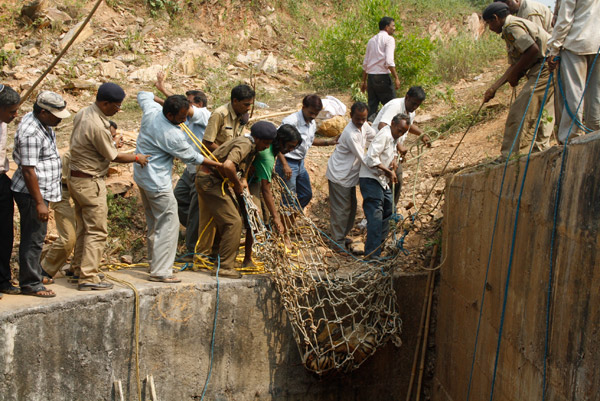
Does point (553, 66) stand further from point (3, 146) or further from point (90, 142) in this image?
point (3, 146)

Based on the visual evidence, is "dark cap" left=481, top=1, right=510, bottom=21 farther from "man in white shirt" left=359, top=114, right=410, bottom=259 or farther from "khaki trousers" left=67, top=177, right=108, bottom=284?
"khaki trousers" left=67, top=177, right=108, bottom=284

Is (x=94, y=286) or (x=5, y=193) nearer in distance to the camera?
(x=5, y=193)

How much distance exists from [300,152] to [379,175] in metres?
0.95

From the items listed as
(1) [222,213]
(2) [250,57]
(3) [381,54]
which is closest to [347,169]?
(1) [222,213]

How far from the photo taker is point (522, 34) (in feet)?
17.3

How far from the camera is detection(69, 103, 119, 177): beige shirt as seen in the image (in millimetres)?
4715

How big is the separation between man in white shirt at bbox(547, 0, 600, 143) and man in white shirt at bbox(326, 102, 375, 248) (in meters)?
2.11

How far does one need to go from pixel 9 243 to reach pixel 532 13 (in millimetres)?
5134

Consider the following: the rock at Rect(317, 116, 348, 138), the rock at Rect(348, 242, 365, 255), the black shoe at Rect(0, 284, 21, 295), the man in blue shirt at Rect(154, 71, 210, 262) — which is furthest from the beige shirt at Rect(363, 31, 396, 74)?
the black shoe at Rect(0, 284, 21, 295)

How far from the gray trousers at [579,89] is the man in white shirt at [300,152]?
2.52 meters

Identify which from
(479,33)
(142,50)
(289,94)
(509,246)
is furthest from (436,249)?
(479,33)

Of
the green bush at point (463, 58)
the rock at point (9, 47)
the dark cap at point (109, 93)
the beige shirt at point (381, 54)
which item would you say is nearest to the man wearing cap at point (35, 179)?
the dark cap at point (109, 93)

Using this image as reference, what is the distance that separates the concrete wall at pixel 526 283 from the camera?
11.0ft

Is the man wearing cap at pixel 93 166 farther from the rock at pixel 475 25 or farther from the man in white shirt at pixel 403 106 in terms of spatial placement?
the rock at pixel 475 25
